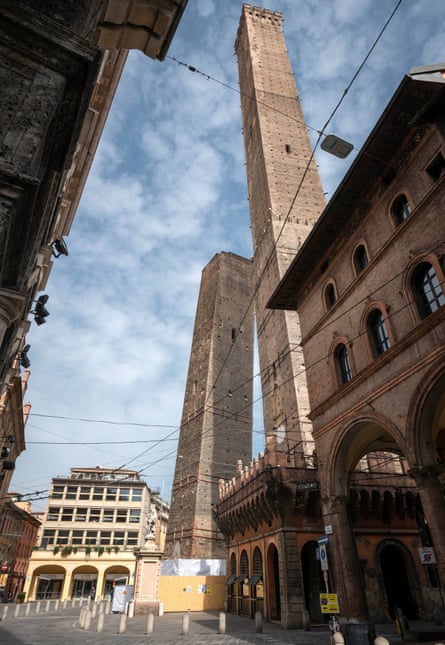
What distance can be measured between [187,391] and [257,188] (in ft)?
62.1

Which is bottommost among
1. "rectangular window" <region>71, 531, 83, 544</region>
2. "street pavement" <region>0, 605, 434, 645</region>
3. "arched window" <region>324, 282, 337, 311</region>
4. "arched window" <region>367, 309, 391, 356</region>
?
"street pavement" <region>0, 605, 434, 645</region>

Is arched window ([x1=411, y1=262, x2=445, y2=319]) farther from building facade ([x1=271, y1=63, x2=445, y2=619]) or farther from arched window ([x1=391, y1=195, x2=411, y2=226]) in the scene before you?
arched window ([x1=391, y1=195, x2=411, y2=226])

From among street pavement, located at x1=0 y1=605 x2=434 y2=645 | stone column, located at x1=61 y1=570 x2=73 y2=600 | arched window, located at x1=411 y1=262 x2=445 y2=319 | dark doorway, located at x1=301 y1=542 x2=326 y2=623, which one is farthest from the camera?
stone column, located at x1=61 y1=570 x2=73 y2=600

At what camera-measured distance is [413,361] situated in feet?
30.1

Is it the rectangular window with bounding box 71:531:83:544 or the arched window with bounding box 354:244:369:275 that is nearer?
the arched window with bounding box 354:244:369:275

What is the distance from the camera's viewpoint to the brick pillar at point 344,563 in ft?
34.2

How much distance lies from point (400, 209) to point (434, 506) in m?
7.25

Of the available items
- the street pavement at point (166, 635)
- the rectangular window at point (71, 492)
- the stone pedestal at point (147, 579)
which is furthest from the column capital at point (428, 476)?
the rectangular window at point (71, 492)

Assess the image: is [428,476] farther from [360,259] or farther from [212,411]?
[212,411]

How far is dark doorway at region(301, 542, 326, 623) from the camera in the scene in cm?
1593

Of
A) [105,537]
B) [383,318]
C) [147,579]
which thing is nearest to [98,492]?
[105,537]

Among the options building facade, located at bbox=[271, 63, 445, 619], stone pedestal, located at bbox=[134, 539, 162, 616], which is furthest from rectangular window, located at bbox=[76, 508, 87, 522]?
building facade, located at bbox=[271, 63, 445, 619]

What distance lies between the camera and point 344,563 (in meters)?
10.8

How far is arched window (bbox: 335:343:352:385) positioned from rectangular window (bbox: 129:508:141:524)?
41159mm
